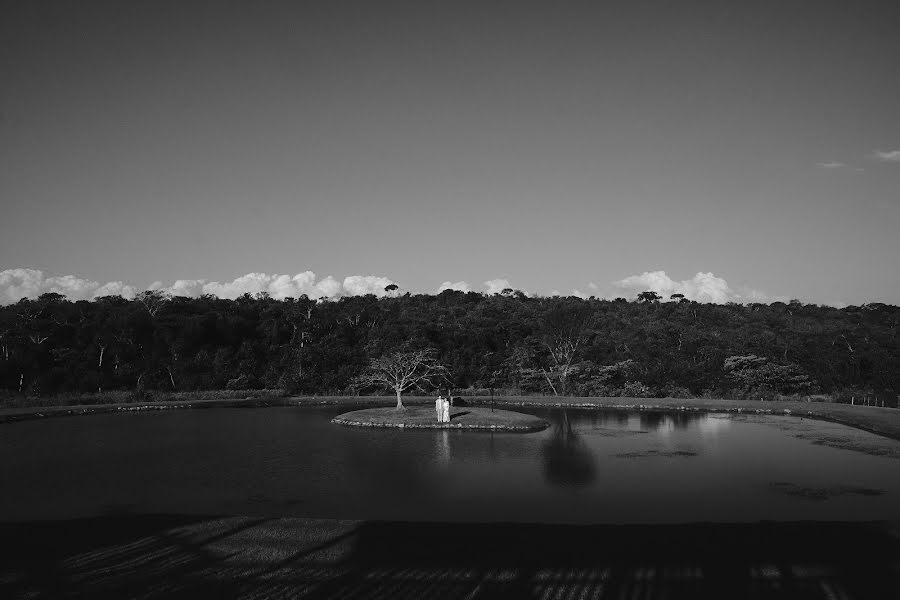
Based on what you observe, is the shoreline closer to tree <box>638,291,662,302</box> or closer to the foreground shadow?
the foreground shadow

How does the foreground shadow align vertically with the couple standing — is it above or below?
below

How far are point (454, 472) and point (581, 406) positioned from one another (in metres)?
22.8

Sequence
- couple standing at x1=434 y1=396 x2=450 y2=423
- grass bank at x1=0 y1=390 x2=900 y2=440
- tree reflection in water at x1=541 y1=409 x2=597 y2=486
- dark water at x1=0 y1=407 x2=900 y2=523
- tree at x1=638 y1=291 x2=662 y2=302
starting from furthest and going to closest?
1. tree at x1=638 y1=291 x2=662 y2=302
2. grass bank at x1=0 y1=390 x2=900 y2=440
3. couple standing at x1=434 y1=396 x2=450 y2=423
4. tree reflection in water at x1=541 y1=409 x2=597 y2=486
5. dark water at x1=0 y1=407 x2=900 y2=523

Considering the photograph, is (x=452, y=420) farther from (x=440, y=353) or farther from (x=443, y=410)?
(x=440, y=353)

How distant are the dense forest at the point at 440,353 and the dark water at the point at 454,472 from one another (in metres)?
16.5

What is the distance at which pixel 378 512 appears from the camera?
13.5m

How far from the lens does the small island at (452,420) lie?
28.6m

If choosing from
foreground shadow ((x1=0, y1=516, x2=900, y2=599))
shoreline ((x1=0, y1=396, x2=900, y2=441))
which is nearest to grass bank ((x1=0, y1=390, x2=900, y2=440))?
shoreline ((x1=0, y1=396, x2=900, y2=441))

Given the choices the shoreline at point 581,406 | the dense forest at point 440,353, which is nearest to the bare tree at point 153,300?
the dense forest at point 440,353

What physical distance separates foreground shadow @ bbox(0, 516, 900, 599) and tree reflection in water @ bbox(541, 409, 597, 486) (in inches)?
222

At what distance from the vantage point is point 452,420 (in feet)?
96.5

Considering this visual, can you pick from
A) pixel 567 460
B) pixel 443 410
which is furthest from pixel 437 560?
pixel 443 410

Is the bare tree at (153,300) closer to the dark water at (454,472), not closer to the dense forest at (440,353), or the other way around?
the dense forest at (440,353)

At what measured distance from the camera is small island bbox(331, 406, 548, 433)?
28625mm
